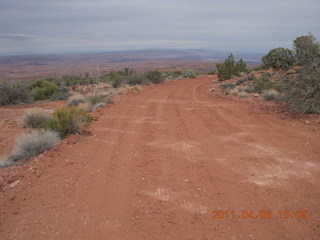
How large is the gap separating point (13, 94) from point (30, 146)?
566 inches

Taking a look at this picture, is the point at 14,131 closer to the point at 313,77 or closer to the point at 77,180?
the point at 77,180

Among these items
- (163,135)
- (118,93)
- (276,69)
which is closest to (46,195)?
(163,135)

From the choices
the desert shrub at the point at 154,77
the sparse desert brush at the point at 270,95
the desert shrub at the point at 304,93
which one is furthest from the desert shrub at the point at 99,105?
the desert shrub at the point at 154,77

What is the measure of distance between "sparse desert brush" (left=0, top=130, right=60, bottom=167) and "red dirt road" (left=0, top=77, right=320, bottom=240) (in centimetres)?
37

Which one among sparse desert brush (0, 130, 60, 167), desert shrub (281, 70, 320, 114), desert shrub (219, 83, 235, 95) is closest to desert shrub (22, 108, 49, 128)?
sparse desert brush (0, 130, 60, 167)

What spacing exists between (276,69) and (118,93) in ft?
50.0

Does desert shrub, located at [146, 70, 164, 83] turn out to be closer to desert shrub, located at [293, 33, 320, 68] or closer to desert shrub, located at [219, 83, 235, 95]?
desert shrub, located at [219, 83, 235, 95]

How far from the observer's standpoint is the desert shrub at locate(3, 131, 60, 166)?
6371mm

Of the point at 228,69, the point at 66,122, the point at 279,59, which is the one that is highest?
the point at 279,59

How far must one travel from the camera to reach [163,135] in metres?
7.90

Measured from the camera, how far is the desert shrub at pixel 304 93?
9969 millimetres

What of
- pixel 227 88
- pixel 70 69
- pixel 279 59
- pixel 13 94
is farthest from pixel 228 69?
pixel 70 69

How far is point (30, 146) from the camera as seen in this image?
650 centimetres

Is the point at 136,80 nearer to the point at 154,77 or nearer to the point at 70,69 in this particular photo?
the point at 154,77
